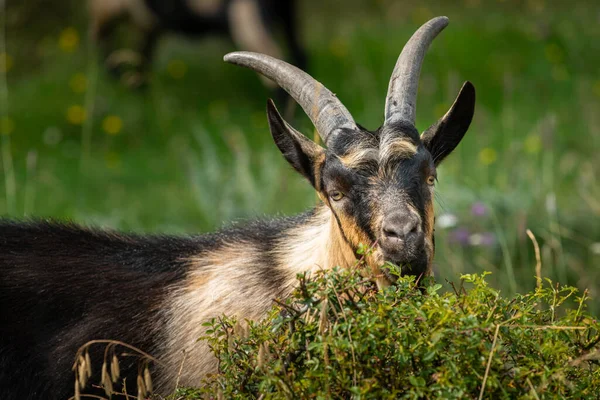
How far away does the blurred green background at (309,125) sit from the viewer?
8586mm

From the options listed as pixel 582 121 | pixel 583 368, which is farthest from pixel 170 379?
pixel 582 121

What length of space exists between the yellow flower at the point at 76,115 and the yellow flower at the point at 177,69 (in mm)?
1563

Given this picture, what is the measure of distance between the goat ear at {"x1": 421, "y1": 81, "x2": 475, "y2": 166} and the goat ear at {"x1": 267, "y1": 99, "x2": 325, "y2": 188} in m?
0.52

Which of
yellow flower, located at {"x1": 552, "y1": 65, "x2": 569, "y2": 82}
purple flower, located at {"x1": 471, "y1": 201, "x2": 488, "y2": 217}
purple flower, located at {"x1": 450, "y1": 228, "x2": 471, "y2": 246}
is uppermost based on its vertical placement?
yellow flower, located at {"x1": 552, "y1": 65, "x2": 569, "y2": 82}

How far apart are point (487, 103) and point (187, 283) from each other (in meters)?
8.91

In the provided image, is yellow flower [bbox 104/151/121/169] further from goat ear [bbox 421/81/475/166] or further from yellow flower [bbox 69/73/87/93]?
goat ear [bbox 421/81/475/166]

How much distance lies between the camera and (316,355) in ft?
11.2

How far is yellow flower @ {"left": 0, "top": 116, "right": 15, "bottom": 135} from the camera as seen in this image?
12.7 metres

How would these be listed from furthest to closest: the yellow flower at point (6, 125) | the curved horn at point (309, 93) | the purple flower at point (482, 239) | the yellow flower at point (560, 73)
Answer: the yellow flower at point (6, 125)
the yellow flower at point (560, 73)
the purple flower at point (482, 239)
the curved horn at point (309, 93)

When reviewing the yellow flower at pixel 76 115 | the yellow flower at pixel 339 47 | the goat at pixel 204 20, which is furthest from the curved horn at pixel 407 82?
the yellow flower at pixel 339 47

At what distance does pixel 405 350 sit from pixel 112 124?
1012cm

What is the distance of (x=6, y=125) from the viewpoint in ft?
42.1

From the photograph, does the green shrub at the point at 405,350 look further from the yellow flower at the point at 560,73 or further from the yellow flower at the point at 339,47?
the yellow flower at the point at 339,47

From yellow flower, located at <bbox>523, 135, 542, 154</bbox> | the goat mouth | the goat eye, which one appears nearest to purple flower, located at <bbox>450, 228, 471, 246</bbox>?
yellow flower, located at <bbox>523, 135, 542, 154</bbox>
